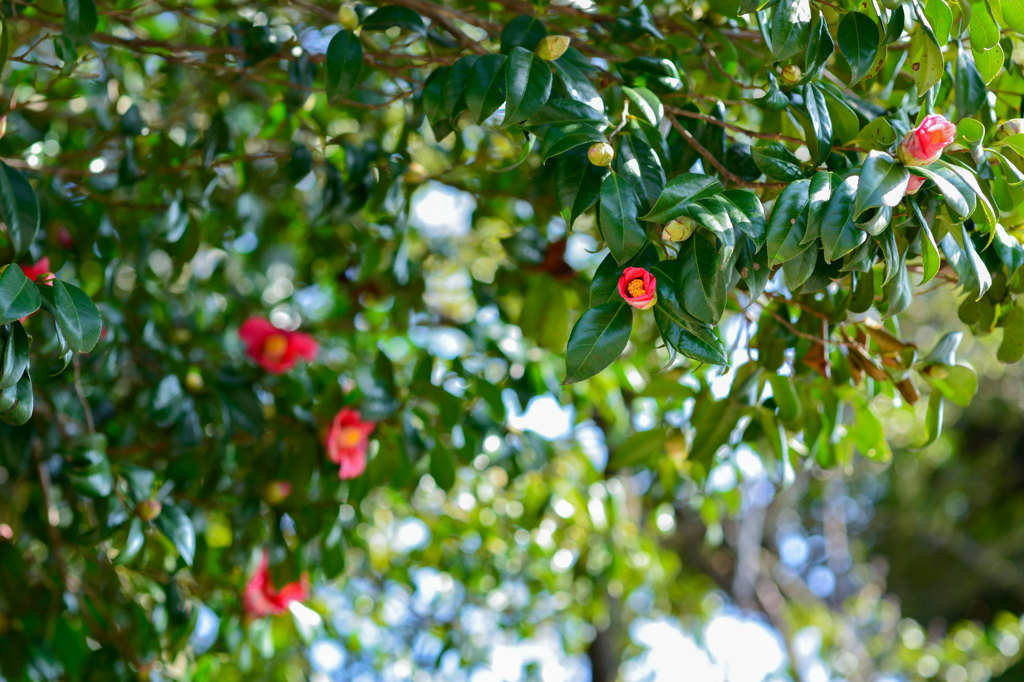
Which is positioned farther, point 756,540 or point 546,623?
point 756,540

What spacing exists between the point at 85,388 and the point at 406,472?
566mm

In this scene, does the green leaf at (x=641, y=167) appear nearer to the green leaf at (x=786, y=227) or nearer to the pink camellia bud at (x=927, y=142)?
the green leaf at (x=786, y=227)

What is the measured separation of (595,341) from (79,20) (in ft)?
2.39

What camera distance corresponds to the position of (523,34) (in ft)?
3.14

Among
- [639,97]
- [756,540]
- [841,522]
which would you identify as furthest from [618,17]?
[841,522]

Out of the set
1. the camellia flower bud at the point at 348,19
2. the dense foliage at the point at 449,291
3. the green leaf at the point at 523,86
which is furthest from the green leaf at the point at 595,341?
the camellia flower bud at the point at 348,19

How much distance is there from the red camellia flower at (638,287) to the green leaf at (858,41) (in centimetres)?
31

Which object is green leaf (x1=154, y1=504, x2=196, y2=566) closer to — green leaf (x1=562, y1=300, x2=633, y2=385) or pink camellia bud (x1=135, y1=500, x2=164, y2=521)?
pink camellia bud (x1=135, y1=500, x2=164, y2=521)

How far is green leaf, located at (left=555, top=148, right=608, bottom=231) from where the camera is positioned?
781 mm

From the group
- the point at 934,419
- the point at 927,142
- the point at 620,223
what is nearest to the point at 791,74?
the point at 927,142

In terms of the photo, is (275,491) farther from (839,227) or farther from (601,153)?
(839,227)

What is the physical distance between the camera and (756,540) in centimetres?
338

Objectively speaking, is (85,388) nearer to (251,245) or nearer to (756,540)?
(251,245)

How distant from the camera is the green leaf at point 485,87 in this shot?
0.86 metres
